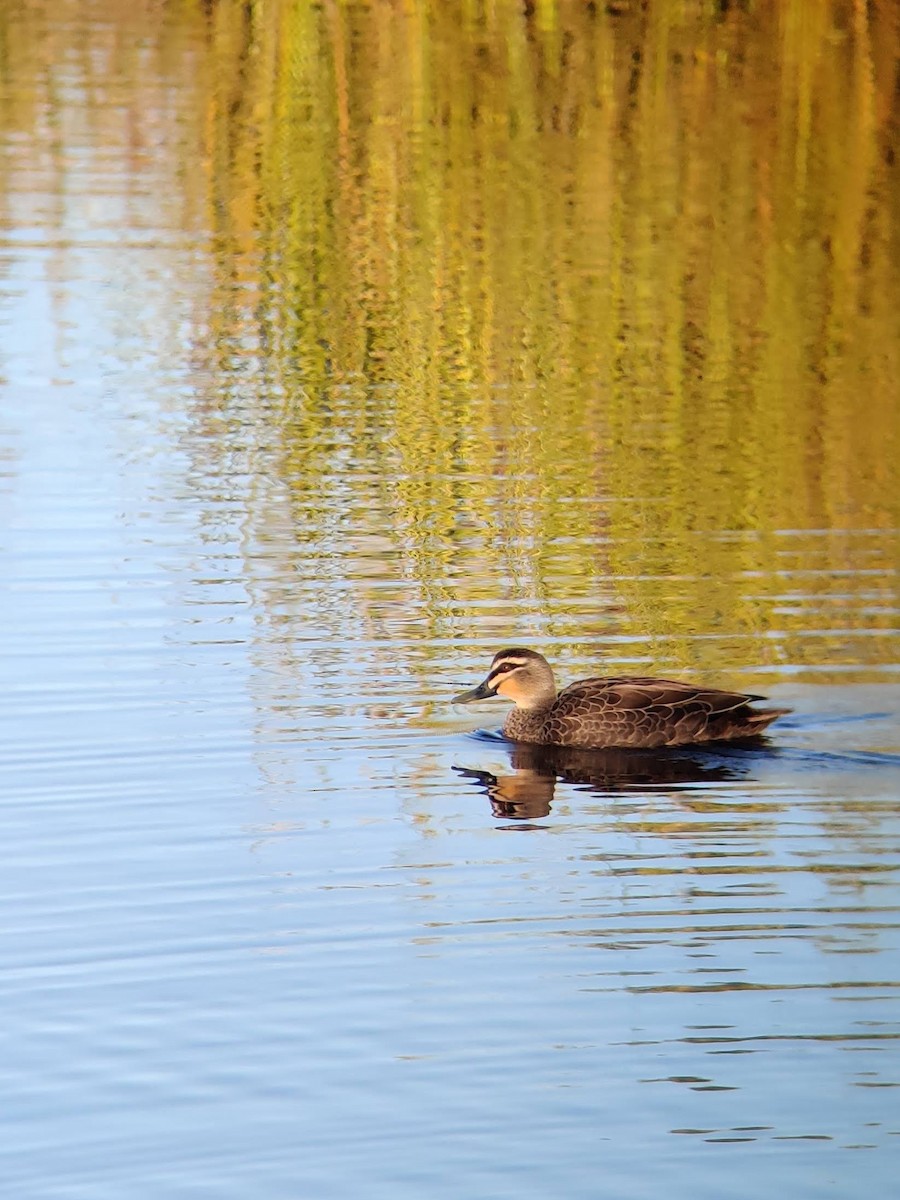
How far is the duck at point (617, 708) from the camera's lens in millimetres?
9867

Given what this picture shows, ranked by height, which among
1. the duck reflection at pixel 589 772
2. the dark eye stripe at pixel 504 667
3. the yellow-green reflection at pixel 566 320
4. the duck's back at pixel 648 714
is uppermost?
the yellow-green reflection at pixel 566 320

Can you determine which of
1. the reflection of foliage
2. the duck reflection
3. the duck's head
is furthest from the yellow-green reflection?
the duck's head

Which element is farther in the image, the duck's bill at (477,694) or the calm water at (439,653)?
the duck's bill at (477,694)

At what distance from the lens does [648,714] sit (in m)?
10.0

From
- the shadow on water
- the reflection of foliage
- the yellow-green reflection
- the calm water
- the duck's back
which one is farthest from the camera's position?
the reflection of foliage

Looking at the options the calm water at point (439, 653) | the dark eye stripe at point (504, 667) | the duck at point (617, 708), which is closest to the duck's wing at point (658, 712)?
the duck at point (617, 708)

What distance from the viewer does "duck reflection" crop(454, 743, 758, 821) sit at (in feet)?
31.0

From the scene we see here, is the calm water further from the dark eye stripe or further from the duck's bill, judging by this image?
the dark eye stripe

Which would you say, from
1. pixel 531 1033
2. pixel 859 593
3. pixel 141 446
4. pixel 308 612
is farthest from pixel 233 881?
pixel 141 446

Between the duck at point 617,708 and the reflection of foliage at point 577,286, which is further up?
the reflection of foliage at point 577,286

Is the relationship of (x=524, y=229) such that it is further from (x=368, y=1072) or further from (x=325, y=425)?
(x=368, y=1072)

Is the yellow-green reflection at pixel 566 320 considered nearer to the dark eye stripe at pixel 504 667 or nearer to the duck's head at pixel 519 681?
the duck's head at pixel 519 681

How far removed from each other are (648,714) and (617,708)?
0.42 feet

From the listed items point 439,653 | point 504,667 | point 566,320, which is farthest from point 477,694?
point 566,320
